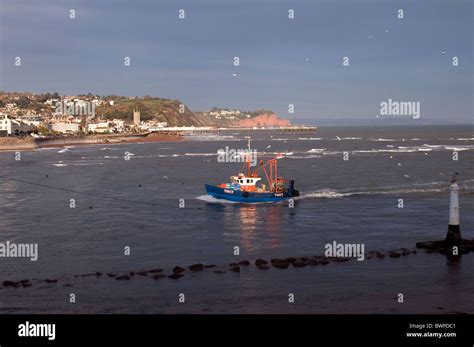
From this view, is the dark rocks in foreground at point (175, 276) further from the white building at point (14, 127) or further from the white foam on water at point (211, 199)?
the white building at point (14, 127)

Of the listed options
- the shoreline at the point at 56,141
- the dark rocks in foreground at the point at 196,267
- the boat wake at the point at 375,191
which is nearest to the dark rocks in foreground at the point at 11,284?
the dark rocks in foreground at the point at 196,267

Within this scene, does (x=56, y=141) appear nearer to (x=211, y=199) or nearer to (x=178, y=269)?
(x=211, y=199)

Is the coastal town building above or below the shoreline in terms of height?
above

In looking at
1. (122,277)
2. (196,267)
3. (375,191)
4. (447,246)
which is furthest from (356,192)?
(122,277)

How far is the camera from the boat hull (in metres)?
46.2

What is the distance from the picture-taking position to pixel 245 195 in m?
46.1

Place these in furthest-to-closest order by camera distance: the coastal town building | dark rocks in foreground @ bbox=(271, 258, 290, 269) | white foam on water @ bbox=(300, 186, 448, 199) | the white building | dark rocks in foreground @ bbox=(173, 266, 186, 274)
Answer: the white building → the coastal town building → white foam on water @ bbox=(300, 186, 448, 199) → dark rocks in foreground @ bbox=(271, 258, 290, 269) → dark rocks in foreground @ bbox=(173, 266, 186, 274)

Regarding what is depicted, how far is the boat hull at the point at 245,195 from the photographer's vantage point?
152 ft

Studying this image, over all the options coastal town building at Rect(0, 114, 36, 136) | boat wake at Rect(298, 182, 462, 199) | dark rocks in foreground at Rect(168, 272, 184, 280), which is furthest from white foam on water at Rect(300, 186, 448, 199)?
coastal town building at Rect(0, 114, 36, 136)

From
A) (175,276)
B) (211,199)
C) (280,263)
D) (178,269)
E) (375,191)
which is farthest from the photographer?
(375,191)

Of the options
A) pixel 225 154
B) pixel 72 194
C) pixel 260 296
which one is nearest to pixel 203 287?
pixel 260 296

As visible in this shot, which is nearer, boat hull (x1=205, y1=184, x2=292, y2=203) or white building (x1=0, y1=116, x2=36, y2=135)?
boat hull (x1=205, y1=184, x2=292, y2=203)

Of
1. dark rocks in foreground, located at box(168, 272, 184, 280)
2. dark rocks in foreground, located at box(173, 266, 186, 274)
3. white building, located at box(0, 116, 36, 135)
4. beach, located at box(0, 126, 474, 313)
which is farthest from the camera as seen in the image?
white building, located at box(0, 116, 36, 135)

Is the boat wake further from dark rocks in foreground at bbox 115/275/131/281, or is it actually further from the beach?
dark rocks in foreground at bbox 115/275/131/281
